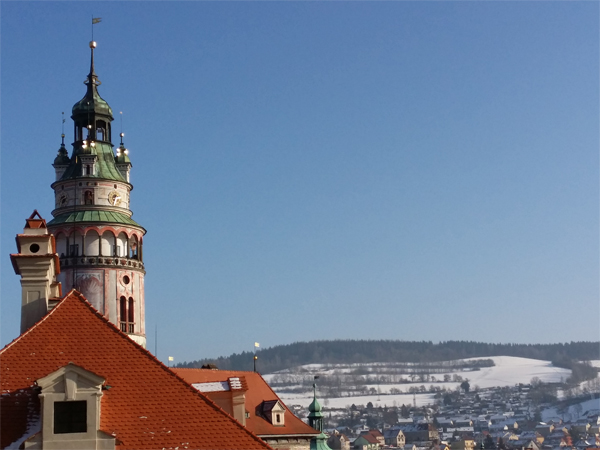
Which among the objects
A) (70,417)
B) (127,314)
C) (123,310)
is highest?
(123,310)

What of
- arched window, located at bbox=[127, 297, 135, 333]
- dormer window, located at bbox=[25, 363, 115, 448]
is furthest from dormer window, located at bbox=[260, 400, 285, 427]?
dormer window, located at bbox=[25, 363, 115, 448]

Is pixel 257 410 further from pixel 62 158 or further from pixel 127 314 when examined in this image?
pixel 62 158

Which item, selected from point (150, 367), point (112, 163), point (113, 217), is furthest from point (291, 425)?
point (150, 367)

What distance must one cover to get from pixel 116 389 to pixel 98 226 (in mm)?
52943

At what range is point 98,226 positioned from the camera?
7294 centimetres

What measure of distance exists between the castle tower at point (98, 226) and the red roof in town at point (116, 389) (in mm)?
49289

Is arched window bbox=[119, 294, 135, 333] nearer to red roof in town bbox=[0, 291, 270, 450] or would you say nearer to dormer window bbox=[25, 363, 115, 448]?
red roof in town bbox=[0, 291, 270, 450]

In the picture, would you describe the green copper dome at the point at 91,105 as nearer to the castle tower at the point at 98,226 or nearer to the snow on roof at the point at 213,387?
the castle tower at the point at 98,226

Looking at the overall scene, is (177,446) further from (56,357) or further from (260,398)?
(260,398)

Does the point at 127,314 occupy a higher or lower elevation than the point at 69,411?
higher

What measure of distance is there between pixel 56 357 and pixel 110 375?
1232 mm

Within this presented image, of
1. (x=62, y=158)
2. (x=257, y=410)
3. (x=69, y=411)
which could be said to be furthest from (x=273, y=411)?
(x=69, y=411)

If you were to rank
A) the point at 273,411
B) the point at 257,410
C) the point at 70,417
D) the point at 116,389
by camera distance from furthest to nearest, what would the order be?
the point at 273,411, the point at 257,410, the point at 116,389, the point at 70,417

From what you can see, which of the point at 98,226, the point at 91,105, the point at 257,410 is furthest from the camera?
the point at 91,105
